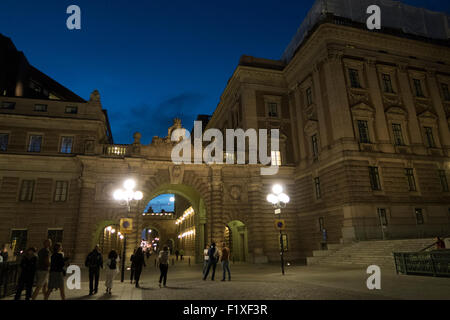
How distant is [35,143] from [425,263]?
3278 cm

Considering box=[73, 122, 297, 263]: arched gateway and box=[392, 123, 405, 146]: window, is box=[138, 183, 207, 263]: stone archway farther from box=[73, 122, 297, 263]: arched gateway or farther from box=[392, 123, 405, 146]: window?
box=[392, 123, 405, 146]: window

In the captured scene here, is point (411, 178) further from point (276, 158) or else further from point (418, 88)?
point (276, 158)

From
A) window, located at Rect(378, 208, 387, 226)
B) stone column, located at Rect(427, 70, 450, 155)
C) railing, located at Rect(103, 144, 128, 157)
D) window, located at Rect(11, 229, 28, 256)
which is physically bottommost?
window, located at Rect(11, 229, 28, 256)

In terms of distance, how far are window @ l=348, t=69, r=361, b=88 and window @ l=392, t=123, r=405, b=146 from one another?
5576 mm

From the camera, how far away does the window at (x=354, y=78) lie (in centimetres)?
3033

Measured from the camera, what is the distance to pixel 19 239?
26.2m

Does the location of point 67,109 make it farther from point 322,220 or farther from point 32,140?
point 322,220

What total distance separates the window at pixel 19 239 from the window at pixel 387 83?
125 feet

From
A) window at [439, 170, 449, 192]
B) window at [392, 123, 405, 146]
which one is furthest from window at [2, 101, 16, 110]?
window at [439, 170, 449, 192]

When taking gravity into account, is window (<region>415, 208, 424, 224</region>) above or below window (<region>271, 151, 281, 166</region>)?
below

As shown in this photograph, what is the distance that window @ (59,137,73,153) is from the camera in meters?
29.7

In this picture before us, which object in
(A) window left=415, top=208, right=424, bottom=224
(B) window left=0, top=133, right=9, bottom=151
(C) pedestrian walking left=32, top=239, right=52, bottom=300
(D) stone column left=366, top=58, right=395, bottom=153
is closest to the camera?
(C) pedestrian walking left=32, top=239, right=52, bottom=300

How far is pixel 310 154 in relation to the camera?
32.2m
